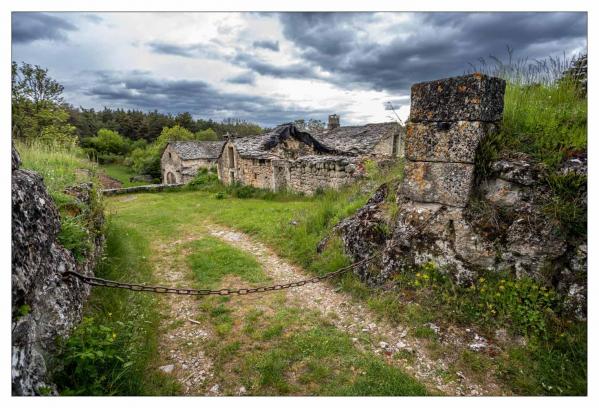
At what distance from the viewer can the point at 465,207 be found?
428cm

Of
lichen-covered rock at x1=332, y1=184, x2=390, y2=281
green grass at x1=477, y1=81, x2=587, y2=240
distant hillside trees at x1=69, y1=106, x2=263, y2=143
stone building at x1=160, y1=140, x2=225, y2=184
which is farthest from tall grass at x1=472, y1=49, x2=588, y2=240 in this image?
distant hillside trees at x1=69, y1=106, x2=263, y2=143

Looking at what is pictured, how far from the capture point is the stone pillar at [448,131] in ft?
13.4

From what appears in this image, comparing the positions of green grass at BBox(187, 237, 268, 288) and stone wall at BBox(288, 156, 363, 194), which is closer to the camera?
green grass at BBox(187, 237, 268, 288)

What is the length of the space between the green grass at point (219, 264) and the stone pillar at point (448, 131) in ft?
10.9

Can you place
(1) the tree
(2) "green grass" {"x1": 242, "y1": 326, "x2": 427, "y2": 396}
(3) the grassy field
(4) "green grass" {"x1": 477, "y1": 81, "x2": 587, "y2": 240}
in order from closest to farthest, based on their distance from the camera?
(3) the grassy field < (2) "green grass" {"x1": 242, "y1": 326, "x2": 427, "y2": 396} < (4) "green grass" {"x1": 477, "y1": 81, "x2": 587, "y2": 240} < (1) the tree

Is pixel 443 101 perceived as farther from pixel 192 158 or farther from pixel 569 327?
pixel 192 158

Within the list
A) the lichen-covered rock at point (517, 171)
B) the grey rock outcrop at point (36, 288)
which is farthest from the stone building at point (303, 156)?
the grey rock outcrop at point (36, 288)

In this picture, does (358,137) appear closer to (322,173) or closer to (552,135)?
(322,173)

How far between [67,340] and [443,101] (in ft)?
17.1

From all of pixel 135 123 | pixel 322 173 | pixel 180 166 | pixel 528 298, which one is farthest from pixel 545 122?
pixel 135 123

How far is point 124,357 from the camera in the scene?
115 inches

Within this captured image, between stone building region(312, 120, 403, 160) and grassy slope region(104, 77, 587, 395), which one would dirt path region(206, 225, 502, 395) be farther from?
stone building region(312, 120, 403, 160)

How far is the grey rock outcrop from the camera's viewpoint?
7.02 feet

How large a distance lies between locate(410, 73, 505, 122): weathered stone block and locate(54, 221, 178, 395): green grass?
188 inches
